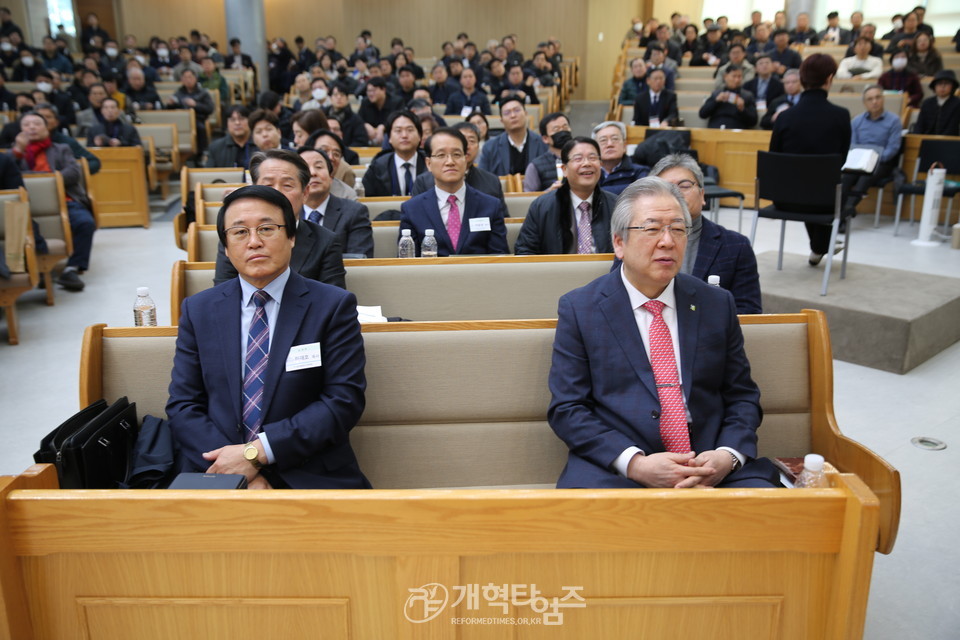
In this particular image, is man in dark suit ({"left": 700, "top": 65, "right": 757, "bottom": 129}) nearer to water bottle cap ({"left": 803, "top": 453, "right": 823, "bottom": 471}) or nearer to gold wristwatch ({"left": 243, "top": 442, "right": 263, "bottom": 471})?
water bottle cap ({"left": 803, "top": 453, "right": 823, "bottom": 471})

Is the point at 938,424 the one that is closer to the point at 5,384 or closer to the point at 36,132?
the point at 5,384

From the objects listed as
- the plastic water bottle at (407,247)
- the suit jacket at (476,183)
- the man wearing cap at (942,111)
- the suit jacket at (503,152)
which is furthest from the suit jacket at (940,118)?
the plastic water bottle at (407,247)

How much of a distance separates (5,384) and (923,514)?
13.2 feet

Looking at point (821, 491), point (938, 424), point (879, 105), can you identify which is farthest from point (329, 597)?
point (879, 105)

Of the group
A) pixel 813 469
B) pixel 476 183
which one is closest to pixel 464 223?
pixel 476 183

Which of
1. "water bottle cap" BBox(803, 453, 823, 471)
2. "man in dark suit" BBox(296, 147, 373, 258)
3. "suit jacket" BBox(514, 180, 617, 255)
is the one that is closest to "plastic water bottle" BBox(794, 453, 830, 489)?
"water bottle cap" BBox(803, 453, 823, 471)

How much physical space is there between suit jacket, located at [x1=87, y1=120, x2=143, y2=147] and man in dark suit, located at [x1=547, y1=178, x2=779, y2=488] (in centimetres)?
720

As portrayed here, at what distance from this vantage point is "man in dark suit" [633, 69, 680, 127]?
8859mm

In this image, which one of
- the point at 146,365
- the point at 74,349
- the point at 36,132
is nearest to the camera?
the point at 146,365

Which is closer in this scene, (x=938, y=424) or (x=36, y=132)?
(x=938, y=424)

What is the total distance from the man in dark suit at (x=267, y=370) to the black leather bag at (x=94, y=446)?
117mm

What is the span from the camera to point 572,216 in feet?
11.9

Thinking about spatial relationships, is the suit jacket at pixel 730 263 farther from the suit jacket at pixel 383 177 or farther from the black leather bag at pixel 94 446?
the suit jacket at pixel 383 177

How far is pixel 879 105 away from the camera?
6.97 m
